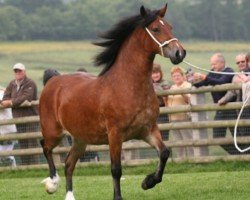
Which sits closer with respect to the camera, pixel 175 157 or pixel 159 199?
pixel 159 199

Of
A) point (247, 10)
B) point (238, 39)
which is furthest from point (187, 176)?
point (247, 10)

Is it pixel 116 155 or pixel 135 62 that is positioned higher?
pixel 135 62

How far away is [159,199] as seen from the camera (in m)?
10.1

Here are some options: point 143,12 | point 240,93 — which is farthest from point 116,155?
point 240,93

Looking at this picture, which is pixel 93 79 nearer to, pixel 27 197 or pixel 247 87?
pixel 27 197

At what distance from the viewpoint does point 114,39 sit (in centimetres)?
1030

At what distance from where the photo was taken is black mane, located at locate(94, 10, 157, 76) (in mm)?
10133

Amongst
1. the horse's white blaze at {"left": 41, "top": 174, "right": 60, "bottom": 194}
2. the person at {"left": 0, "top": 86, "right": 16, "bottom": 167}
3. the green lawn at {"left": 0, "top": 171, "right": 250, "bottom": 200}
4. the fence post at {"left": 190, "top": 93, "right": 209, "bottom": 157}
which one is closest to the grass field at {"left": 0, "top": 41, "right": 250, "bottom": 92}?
the person at {"left": 0, "top": 86, "right": 16, "bottom": 167}

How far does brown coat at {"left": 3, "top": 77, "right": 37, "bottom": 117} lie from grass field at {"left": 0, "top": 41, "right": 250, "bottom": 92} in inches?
1190

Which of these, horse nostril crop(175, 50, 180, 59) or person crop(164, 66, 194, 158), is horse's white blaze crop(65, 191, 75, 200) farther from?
person crop(164, 66, 194, 158)

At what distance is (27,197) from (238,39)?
165 ft

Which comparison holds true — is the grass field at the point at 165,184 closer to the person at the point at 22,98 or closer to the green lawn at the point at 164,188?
the green lawn at the point at 164,188

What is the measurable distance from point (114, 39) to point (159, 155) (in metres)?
1.70

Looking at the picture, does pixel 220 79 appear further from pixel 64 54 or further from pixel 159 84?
pixel 64 54
